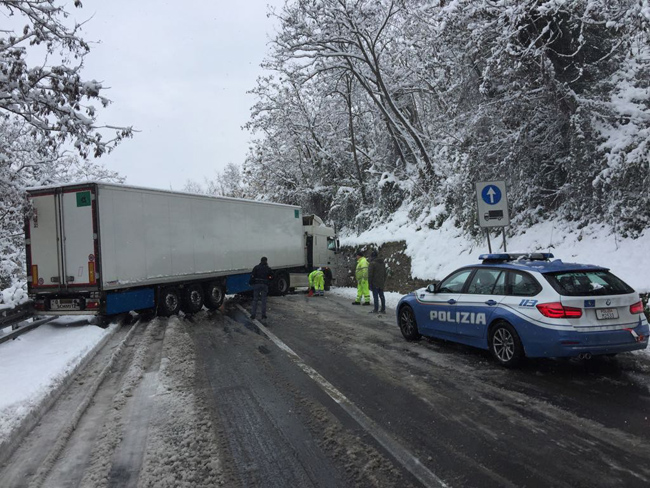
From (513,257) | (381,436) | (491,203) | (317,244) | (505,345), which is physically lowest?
(381,436)

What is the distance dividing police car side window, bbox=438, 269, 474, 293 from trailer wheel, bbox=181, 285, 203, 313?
8336 millimetres

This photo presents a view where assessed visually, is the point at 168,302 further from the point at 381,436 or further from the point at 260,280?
the point at 381,436

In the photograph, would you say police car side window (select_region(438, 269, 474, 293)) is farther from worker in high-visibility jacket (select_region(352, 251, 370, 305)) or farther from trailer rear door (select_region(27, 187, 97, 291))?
trailer rear door (select_region(27, 187, 97, 291))

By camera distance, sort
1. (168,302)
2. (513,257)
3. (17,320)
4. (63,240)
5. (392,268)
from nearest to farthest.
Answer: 1. (513,257)
2. (17,320)
3. (63,240)
4. (168,302)
5. (392,268)

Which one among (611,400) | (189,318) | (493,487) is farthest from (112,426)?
(189,318)

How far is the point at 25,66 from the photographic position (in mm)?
7008

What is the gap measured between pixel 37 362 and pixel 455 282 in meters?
6.78

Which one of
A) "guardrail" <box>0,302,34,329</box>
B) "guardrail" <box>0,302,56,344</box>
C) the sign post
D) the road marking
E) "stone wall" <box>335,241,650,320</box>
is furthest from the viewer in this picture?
"stone wall" <box>335,241,650,320</box>

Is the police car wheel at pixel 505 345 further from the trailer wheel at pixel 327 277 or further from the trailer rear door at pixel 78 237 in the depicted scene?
the trailer wheel at pixel 327 277

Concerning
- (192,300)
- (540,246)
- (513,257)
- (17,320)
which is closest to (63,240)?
(17,320)

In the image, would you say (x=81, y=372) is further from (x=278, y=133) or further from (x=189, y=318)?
(x=278, y=133)

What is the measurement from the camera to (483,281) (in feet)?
24.5

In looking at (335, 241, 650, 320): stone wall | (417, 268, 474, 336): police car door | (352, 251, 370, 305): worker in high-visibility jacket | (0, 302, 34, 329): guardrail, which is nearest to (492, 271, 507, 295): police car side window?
(417, 268, 474, 336): police car door

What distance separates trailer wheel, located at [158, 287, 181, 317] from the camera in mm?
13234
